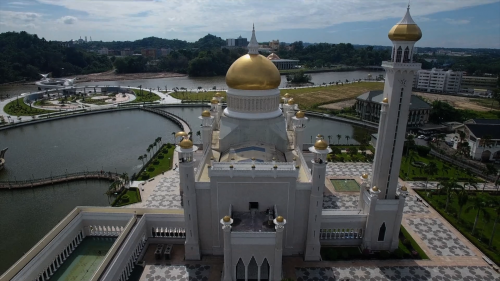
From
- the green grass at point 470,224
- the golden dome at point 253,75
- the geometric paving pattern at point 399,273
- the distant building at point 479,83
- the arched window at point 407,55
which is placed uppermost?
the arched window at point 407,55

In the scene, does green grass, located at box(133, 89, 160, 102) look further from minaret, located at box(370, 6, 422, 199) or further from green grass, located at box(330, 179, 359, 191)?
minaret, located at box(370, 6, 422, 199)

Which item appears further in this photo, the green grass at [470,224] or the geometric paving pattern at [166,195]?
the geometric paving pattern at [166,195]

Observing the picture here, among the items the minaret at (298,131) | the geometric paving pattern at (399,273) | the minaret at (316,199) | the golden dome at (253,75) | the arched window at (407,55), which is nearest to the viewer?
the minaret at (316,199)

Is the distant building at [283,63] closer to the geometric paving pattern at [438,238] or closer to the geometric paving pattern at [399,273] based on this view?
the geometric paving pattern at [438,238]

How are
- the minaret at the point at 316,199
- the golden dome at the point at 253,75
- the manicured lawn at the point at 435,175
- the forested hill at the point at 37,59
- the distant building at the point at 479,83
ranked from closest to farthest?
the minaret at the point at 316,199
the golden dome at the point at 253,75
the manicured lawn at the point at 435,175
the distant building at the point at 479,83
the forested hill at the point at 37,59

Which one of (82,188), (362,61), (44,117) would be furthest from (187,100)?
(362,61)

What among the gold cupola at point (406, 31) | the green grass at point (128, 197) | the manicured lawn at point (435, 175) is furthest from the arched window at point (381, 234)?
the green grass at point (128, 197)

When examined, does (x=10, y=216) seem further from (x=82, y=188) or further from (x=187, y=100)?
(x=187, y=100)

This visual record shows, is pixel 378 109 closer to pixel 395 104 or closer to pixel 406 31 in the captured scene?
pixel 395 104
